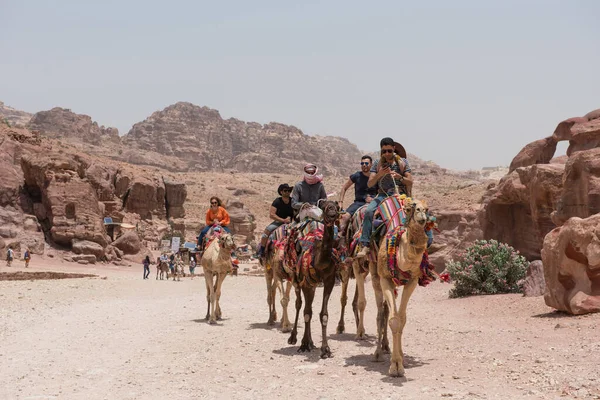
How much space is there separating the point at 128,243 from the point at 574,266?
126 ft

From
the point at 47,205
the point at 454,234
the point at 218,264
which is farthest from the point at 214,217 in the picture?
the point at 47,205

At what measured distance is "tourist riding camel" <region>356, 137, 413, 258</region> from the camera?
8.94m

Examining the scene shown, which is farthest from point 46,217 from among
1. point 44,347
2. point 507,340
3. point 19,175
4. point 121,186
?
point 507,340

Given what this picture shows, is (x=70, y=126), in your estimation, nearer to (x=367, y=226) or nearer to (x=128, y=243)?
(x=128, y=243)

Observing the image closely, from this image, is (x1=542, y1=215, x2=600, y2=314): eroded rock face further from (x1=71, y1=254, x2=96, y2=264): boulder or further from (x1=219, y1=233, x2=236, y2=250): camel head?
(x1=71, y1=254, x2=96, y2=264): boulder

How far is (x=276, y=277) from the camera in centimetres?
1287

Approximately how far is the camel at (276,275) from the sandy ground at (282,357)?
34 cm

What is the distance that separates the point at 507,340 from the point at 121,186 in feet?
193

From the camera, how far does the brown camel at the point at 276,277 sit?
36.9 ft

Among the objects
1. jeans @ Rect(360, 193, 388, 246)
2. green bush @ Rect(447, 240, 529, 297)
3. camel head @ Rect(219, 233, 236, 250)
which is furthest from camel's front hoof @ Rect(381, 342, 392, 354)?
green bush @ Rect(447, 240, 529, 297)

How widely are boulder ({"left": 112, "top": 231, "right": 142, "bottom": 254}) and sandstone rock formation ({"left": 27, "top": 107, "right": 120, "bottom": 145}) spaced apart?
111 metres

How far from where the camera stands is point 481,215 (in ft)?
73.8

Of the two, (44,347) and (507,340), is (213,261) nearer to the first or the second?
(44,347)

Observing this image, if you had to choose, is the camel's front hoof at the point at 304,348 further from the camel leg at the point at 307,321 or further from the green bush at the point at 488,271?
the green bush at the point at 488,271
